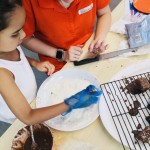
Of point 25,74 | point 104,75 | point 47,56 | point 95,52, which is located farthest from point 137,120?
point 47,56

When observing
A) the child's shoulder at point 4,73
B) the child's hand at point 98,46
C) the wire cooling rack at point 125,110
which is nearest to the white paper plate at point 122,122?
the wire cooling rack at point 125,110

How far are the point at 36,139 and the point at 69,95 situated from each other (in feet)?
0.82

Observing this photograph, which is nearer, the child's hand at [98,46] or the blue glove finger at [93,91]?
the blue glove finger at [93,91]

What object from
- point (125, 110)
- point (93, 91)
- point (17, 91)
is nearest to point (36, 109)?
point (17, 91)

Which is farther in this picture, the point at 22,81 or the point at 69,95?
the point at 22,81

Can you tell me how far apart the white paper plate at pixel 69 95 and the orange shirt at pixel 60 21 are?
0.88ft

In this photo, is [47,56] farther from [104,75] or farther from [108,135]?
[108,135]

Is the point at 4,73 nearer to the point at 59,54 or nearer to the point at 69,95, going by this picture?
the point at 69,95

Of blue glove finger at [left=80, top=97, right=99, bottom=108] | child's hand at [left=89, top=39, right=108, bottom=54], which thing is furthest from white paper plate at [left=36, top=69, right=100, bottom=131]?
child's hand at [left=89, top=39, right=108, bottom=54]

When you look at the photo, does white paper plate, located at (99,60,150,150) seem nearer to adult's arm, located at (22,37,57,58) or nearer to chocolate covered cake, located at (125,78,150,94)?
chocolate covered cake, located at (125,78,150,94)

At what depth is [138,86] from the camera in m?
0.97

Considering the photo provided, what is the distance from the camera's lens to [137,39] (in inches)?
45.6

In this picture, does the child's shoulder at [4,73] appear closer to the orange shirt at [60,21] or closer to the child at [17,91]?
the child at [17,91]

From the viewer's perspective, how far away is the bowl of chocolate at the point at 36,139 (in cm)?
83
